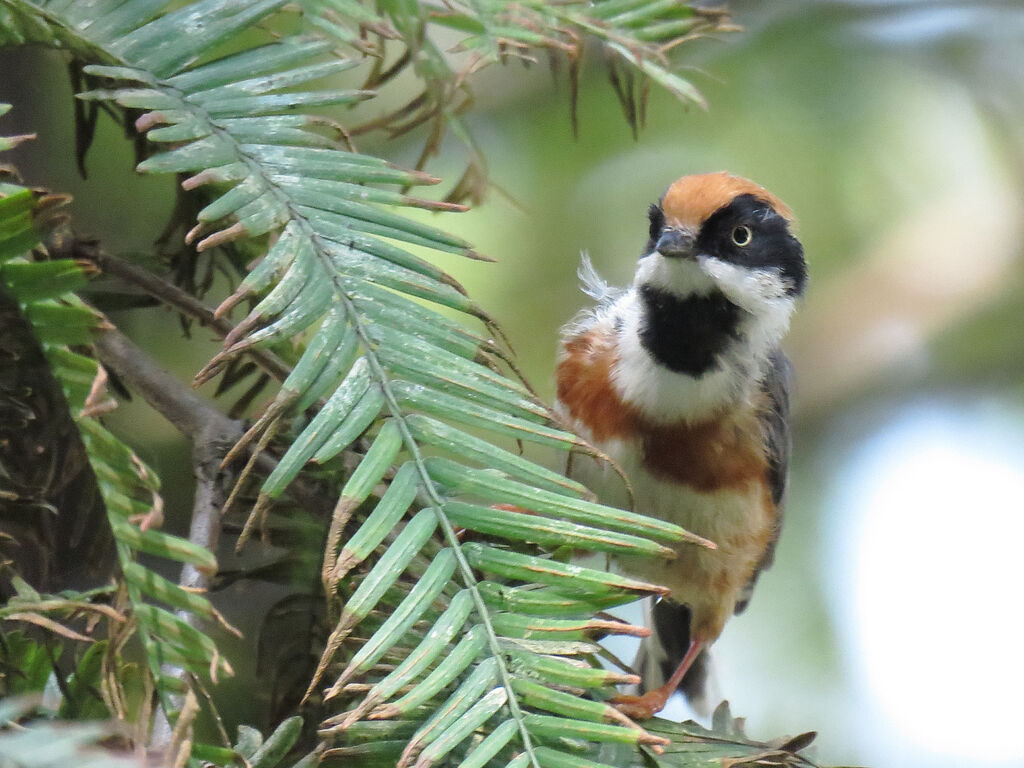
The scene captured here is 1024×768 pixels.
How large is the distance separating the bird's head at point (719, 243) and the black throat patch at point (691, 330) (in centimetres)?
2

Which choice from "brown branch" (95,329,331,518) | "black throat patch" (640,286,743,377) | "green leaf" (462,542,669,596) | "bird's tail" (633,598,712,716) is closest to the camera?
"green leaf" (462,542,669,596)

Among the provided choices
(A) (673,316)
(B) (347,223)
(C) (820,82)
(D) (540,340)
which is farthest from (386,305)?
(C) (820,82)

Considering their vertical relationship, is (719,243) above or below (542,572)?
above

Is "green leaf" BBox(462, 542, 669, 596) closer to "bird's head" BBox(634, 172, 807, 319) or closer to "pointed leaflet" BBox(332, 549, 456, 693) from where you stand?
"pointed leaflet" BBox(332, 549, 456, 693)

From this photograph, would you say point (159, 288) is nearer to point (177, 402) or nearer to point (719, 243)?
point (177, 402)

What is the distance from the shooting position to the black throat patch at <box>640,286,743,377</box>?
2.05 meters

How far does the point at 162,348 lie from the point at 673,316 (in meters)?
1.02

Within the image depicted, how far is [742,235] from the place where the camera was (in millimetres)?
2078

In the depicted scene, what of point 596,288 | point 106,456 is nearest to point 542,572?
point 106,456

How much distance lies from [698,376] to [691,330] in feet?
0.31

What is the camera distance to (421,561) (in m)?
0.99

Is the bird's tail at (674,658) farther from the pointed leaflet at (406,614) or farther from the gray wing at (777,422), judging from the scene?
Answer: the pointed leaflet at (406,614)

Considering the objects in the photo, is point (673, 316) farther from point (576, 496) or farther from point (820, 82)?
point (820, 82)

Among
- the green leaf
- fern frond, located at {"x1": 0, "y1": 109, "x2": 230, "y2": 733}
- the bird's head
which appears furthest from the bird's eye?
fern frond, located at {"x1": 0, "y1": 109, "x2": 230, "y2": 733}
